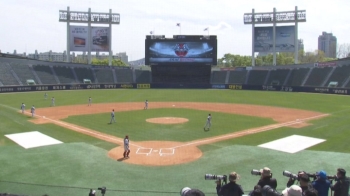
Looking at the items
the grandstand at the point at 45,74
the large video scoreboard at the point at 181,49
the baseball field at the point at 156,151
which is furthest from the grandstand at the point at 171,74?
the baseball field at the point at 156,151

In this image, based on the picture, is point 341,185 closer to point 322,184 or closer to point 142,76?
point 322,184

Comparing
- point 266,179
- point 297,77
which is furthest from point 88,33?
point 266,179

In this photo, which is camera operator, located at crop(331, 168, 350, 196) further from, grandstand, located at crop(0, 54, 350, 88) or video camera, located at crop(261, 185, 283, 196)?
grandstand, located at crop(0, 54, 350, 88)

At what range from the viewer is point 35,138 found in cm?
2405

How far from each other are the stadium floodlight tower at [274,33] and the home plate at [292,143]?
5891 cm

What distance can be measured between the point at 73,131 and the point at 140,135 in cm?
620

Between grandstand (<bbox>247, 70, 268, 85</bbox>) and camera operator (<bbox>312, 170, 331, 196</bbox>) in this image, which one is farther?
grandstand (<bbox>247, 70, 268, 85</bbox>)

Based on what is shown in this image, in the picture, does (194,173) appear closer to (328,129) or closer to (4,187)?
(4,187)

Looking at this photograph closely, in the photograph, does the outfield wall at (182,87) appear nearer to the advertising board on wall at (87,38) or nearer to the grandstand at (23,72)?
the grandstand at (23,72)

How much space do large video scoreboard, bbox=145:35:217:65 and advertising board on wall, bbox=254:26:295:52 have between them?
11518 millimetres

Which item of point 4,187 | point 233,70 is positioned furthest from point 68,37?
point 4,187

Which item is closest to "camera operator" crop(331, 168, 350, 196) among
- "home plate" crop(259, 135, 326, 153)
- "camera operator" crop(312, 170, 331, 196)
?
"camera operator" crop(312, 170, 331, 196)

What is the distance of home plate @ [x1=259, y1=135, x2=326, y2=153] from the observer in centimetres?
2091

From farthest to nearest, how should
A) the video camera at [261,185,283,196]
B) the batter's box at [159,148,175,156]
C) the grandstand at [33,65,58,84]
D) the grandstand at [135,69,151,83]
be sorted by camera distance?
1. the grandstand at [135,69,151,83]
2. the grandstand at [33,65,58,84]
3. the batter's box at [159,148,175,156]
4. the video camera at [261,185,283,196]
